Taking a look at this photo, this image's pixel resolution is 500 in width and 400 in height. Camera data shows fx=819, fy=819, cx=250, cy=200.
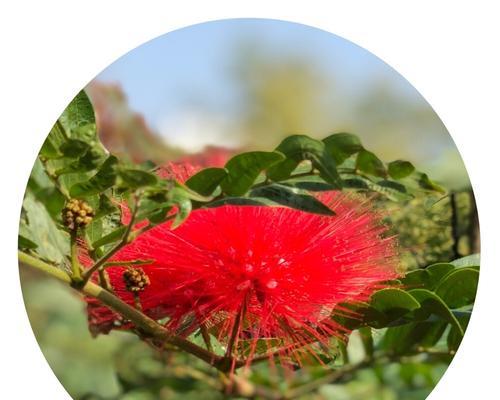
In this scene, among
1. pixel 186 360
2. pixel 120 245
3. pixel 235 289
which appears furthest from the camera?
pixel 186 360

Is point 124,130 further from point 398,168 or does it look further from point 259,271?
point 398,168

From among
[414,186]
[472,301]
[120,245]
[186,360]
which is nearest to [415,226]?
[472,301]

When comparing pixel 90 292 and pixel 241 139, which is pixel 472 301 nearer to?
pixel 241 139

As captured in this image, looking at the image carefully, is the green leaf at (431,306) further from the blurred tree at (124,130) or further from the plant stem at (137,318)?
the blurred tree at (124,130)

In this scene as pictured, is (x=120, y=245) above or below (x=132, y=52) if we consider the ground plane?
below

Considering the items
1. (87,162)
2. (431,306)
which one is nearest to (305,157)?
(87,162)

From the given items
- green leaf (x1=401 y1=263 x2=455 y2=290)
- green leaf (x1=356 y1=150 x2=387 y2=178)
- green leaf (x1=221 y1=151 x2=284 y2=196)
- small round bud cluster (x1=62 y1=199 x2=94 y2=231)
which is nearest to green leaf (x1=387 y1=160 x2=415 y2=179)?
green leaf (x1=356 y1=150 x2=387 y2=178)
